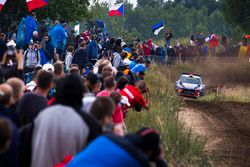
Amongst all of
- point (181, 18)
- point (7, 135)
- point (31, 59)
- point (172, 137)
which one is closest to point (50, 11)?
point (31, 59)

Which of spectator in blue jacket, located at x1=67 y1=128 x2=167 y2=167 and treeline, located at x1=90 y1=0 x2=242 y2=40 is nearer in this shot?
spectator in blue jacket, located at x1=67 y1=128 x2=167 y2=167

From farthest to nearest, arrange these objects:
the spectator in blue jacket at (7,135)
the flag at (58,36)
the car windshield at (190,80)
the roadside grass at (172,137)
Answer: the car windshield at (190,80)
the flag at (58,36)
the roadside grass at (172,137)
the spectator in blue jacket at (7,135)

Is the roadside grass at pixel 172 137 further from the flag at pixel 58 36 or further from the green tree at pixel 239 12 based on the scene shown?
the green tree at pixel 239 12

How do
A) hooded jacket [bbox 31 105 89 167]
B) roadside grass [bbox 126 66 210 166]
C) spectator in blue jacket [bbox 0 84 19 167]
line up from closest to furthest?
spectator in blue jacket [bbox 0 84 19 167] < hooded jacket [bbox 31 105 89 167] < roadside grass [bbox 126 66 210 166]

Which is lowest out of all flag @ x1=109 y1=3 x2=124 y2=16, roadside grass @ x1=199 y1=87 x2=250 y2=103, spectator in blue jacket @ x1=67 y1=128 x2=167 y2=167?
roadside grass @ x1=199 y1=87 x2=250 y2=103

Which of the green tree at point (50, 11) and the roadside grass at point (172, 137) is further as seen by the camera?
the green tree at point (50, 11)

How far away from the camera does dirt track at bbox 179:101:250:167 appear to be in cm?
1725

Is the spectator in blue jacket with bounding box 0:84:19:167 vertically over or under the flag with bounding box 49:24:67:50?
over

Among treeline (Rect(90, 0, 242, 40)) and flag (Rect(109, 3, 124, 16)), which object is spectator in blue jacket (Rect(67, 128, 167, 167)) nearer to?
flag (Rect(109, 3, 124, 16))

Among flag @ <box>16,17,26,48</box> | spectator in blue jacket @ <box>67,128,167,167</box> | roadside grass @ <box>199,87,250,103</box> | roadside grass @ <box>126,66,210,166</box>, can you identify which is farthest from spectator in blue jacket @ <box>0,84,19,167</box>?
roadside grass @ <box>199,87,250,103</box>

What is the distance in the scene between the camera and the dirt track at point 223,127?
17250 mm

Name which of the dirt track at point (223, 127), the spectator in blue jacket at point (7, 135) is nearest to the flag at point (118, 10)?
the dirt track at point (223, 127)

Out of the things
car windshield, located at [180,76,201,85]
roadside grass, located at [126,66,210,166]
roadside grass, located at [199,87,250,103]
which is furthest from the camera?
car windshield, located at [180,76,201,85]

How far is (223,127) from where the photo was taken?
23203mm
